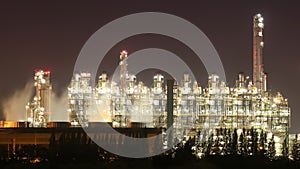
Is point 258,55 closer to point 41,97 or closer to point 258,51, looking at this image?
point 258,51

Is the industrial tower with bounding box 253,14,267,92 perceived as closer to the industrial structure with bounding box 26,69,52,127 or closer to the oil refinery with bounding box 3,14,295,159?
the oil refinery with bounding box 3,14,295,159

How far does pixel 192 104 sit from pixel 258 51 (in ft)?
20.6

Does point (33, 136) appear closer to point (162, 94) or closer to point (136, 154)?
point (136, 154)

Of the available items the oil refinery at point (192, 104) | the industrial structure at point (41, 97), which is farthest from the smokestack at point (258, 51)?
the industrial structure at point (41, 97)

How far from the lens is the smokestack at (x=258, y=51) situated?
138 ft

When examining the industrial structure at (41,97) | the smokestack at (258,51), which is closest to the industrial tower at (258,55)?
the smokestack at (258,51)

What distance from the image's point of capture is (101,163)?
1716 centimetres

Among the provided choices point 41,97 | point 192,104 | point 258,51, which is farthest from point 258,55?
point 41,97

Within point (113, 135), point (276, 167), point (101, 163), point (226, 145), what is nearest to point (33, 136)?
point (113, 135)

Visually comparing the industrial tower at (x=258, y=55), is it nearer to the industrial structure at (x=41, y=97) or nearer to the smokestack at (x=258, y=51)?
the smokestack at (x=258, y=51)

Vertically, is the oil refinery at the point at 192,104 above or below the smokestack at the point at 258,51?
below

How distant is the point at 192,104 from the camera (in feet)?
135

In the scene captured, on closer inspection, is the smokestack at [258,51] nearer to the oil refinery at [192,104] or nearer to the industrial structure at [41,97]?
the oil refinery at [192,104]

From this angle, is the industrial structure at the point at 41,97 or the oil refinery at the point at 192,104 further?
the industrial structure at the point at 41,97
